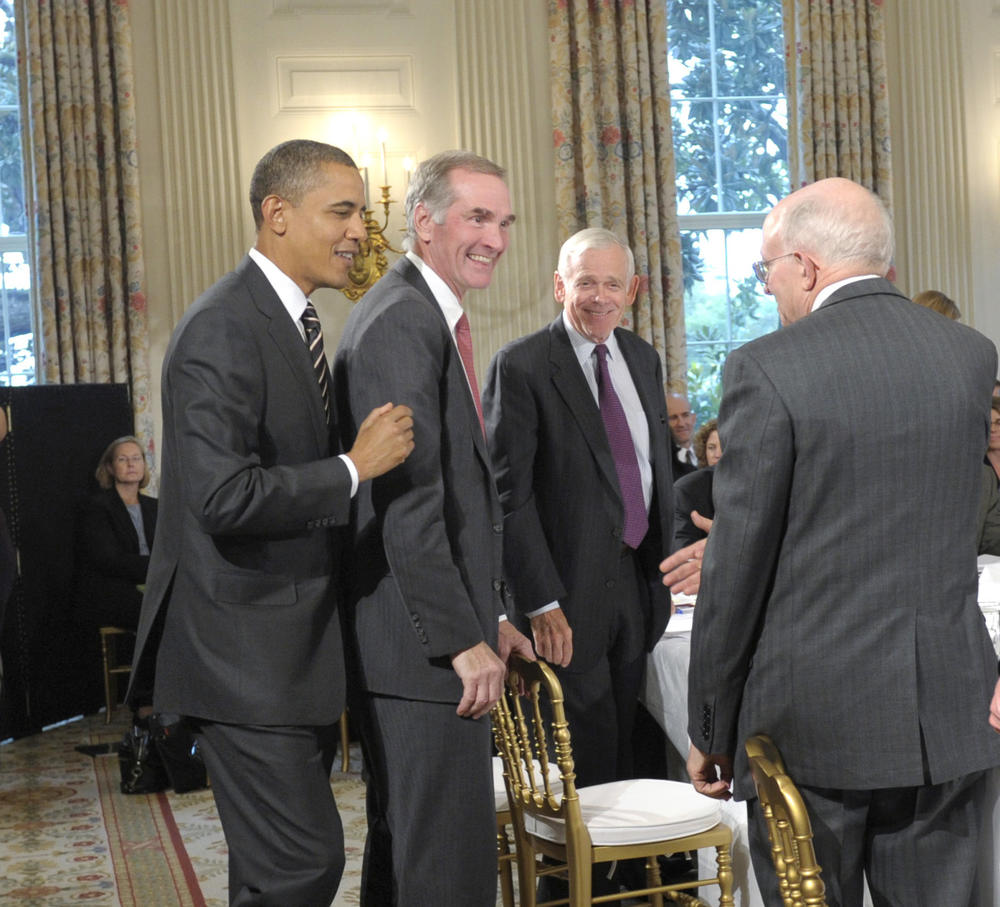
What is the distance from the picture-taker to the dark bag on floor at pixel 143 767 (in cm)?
518

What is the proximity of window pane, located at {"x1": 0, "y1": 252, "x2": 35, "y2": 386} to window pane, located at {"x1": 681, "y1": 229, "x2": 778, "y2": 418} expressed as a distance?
3.89m

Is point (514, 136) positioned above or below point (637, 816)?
above

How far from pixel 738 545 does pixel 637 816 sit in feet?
3.62

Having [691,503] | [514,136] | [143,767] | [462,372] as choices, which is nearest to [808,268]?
[462,372]

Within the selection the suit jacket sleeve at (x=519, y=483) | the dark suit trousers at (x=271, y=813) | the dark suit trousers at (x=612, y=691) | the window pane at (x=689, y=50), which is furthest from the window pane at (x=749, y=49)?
the dark suit trousers at (x=271, y=813)

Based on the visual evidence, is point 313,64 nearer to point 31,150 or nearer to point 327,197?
point 31,150

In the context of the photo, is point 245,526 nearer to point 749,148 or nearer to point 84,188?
point 84,188

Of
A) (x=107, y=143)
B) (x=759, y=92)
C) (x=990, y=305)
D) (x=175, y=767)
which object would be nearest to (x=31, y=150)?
(x=107, y=143)

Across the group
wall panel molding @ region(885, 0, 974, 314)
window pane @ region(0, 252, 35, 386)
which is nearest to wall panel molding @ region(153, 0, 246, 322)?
window pane @ region(0, 252, 35, 386)

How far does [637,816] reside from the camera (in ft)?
8.98

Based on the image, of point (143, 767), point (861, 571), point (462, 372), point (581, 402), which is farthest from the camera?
point (143, 767)

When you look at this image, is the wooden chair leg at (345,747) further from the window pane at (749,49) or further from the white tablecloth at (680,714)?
the window pane at (749,49)

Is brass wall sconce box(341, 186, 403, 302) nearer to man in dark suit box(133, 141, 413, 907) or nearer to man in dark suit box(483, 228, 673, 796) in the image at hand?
man in dark suit box(483, 228, 673, 796)

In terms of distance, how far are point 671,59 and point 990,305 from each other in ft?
8.02
